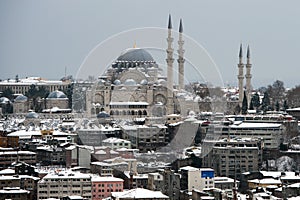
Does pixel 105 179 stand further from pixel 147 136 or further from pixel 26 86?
pixel 26 86

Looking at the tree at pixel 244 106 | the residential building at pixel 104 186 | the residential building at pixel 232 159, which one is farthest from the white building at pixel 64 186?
the tree at pixel 244 106

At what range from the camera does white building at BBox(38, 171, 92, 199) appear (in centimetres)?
1689

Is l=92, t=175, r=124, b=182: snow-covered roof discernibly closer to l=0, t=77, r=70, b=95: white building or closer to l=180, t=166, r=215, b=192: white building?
l=180, t=166, r=215, b=192: white building

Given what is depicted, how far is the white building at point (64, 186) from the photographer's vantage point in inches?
665

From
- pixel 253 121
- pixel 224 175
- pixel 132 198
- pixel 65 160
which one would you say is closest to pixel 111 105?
pixel 253 121

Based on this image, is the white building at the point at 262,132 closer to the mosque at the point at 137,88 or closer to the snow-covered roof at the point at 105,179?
the snow-covered roof at the point at 105,179

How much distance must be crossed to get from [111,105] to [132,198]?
1596 cm

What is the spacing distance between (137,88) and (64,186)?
49.7 feet

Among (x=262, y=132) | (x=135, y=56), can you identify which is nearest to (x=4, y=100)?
(x=135, y=56)

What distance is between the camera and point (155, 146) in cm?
2328

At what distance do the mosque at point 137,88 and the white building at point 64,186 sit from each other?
38.6 feet

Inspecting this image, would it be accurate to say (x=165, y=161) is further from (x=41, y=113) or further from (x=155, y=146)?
(x=41, y=113)

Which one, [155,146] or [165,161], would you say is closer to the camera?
[165,161]

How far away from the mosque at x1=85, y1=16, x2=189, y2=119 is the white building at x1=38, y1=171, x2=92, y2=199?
1178 centimetres
